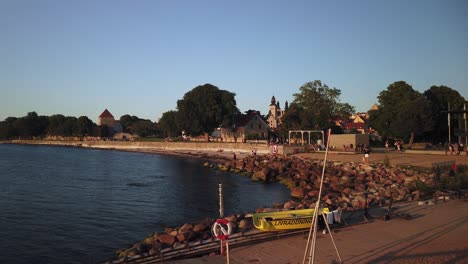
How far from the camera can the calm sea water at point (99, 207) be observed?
16.9 m

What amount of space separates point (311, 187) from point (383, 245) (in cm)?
1700

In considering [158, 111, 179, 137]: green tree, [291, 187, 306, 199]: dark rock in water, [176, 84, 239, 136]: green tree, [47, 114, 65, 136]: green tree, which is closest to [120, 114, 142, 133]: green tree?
[47, 114, 65, 136]: green tree

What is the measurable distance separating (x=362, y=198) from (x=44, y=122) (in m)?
171

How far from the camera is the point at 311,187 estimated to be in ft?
98.8

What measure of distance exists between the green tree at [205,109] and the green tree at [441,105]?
130 ft

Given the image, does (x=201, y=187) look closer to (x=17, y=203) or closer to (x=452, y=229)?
(x=17, y=203)

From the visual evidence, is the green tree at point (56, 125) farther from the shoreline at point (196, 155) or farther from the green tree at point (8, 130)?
the green tree at point (8, 130)

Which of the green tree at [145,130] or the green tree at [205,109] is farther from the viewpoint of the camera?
the green tree at [145,130]

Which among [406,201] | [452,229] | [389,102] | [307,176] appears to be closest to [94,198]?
[307,176]

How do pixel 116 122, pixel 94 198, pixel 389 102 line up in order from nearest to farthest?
pixel 94 198
pixel 389 102
pixel 116 122


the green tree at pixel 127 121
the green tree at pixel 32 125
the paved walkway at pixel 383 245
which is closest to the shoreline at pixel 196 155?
the paved walkway at pixel 383 245

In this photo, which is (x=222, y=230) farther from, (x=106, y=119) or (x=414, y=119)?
(x=106, y=119)

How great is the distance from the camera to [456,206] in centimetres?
1911

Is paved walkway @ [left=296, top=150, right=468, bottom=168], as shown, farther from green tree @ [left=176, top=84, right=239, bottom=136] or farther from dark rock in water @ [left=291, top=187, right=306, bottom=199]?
green tree @ [left=176, top=84, right=239, bottom=136]
